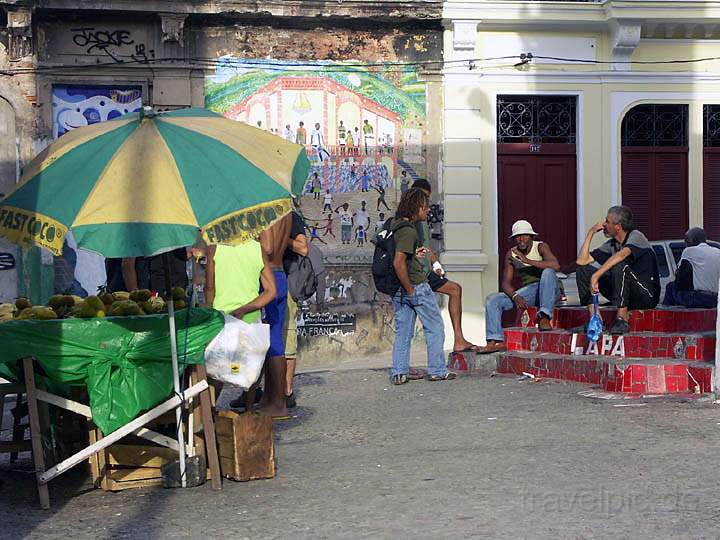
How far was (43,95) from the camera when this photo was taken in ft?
50.1

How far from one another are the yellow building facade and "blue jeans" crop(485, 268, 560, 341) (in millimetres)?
4040

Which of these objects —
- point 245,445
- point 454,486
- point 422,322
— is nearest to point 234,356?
point 245,445

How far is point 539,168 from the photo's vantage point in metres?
16.6

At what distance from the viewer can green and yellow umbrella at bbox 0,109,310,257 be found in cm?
594

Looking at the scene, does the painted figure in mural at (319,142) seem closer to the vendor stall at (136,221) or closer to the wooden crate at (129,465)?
the vendor stall at (136,221)

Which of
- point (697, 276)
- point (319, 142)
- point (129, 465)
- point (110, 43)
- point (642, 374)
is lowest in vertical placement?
point (129, 465)

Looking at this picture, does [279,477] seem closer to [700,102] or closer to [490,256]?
[490,256]

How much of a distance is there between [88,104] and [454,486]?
10649 millimetres

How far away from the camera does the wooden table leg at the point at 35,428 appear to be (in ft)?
20.3

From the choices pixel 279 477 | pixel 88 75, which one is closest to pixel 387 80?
pixel 88 75

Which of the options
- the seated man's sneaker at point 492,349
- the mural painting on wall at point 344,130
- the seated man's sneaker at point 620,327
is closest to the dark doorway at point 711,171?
the mural painting on wall at point 344,130

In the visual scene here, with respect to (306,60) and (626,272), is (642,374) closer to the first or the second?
(626,272)

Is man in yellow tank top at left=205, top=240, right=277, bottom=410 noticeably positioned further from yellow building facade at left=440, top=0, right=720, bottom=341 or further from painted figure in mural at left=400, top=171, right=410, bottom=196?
yellow building facade at left=440, top=0, right=720, bottom=341

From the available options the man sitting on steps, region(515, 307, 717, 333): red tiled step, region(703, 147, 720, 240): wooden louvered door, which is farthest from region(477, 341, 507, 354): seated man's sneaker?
region(703, 147, 720, 240): wooden louvered door
